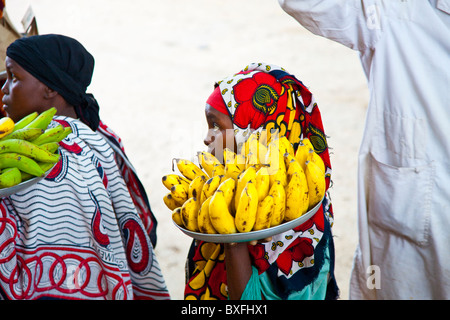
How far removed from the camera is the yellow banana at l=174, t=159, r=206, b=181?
1855mm

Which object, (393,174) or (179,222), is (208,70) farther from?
(179,222)

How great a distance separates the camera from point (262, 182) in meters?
1.66

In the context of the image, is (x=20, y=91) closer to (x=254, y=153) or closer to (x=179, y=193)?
(x=179, y=193)

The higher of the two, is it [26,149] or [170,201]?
[26,149]

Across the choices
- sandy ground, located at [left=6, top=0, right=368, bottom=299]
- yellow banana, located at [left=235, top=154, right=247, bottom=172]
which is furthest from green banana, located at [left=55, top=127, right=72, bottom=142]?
sandy ground, located at [left=6, top=0, right=368, bottom=299]

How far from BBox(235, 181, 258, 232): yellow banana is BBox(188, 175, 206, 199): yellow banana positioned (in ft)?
0.67

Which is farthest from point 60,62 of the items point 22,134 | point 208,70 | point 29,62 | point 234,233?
point 208,70

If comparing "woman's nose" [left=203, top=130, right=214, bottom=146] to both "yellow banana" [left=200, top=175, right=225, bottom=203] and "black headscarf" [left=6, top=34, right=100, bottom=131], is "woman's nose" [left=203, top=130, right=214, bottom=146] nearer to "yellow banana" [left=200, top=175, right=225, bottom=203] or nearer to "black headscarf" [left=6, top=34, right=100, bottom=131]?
"yellow banana" [left=200, top=175, right=225, bottom=203]

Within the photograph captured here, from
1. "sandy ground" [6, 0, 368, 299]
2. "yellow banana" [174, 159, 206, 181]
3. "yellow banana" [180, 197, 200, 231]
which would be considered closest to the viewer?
"yellow banana" [180, 197, 200, 231]

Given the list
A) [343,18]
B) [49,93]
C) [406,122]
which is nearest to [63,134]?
[49,93]

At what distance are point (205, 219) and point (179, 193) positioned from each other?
19cm

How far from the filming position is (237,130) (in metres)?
2.01

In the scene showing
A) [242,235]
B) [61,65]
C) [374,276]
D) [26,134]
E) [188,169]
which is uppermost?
[61,65]

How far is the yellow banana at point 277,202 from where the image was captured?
1.61 meters
